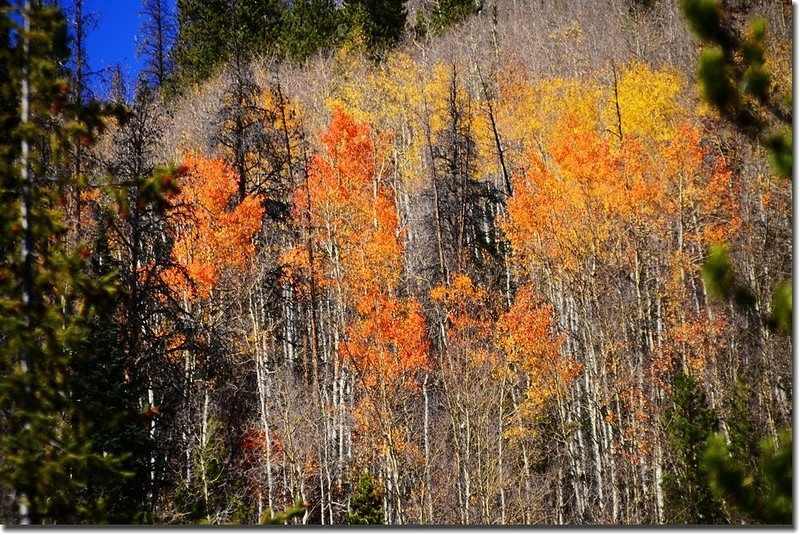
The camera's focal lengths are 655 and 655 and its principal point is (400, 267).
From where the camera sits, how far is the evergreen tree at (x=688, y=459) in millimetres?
13648

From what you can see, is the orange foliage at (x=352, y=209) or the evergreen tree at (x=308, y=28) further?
the evergreen tree at (x=308, y=28)

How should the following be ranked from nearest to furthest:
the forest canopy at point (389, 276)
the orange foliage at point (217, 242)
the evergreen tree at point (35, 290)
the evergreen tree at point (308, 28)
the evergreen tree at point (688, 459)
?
the evergreen tree at point (35, 290) → the forest canopy at point (389, 276) → the evergreen tree at point (688, 459) → the orange foliage at point (217, 242) → the evergreen tree at point (308, 28)

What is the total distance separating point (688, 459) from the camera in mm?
15117

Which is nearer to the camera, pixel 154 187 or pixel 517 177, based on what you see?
pixel 154 187

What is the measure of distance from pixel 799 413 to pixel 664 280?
17771 mm

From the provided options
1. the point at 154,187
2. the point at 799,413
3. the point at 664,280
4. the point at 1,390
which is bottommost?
the point at 799,413

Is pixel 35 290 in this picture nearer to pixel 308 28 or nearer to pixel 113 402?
pixel 113 402

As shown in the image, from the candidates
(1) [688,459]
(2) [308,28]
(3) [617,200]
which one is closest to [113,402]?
(1) [688,459]

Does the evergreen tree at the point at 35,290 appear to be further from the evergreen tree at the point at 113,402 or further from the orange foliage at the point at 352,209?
the orange foliage at the point at 352,209

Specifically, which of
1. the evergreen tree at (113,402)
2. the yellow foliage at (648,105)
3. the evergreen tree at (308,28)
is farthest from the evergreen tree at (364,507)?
the evergreen tree at (308,28)

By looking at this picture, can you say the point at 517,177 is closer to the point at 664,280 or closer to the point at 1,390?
the point at 664,280

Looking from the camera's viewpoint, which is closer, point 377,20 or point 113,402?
point 113,402

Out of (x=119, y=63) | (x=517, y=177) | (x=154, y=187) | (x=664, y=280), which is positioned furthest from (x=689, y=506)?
(x=517, y=177)

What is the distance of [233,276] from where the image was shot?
19.8m
